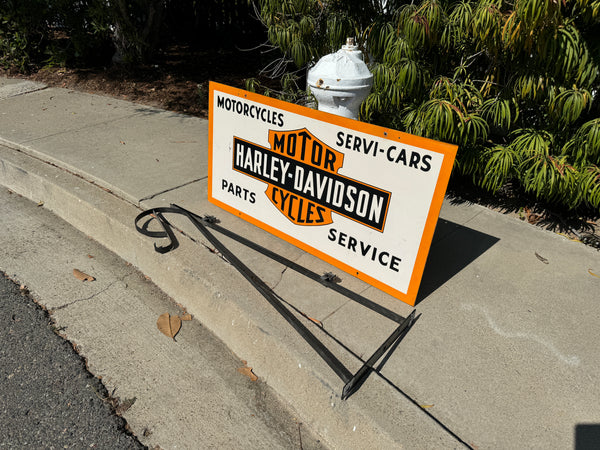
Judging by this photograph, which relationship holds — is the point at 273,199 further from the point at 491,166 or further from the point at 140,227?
the point at 491,166

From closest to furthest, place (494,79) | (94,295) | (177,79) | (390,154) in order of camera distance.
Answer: (390,154) < (94,295) < (494,79) < (177,79)

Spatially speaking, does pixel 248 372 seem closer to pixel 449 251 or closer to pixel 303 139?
pixel 303 139

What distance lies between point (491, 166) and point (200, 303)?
8.31ft

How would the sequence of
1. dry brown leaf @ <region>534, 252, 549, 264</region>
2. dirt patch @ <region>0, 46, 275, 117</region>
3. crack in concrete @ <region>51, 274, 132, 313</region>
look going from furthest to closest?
dirt patch @ <region>0, 46, 275, 117</region>, dry brown leaf @ <region>534, 252, 549, 264</region>, crack in concrete @ <region>51, 274, 132, 313</region>

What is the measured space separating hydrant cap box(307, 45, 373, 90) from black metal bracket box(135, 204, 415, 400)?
1.19m

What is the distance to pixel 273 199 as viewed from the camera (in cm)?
329

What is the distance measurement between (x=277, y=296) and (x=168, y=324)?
2.60 ft

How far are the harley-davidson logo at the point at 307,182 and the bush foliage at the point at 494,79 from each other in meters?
1.13

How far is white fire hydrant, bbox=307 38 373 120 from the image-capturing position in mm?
3072

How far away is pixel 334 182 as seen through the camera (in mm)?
2883

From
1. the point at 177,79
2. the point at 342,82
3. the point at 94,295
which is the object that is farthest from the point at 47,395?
the point at 177,79

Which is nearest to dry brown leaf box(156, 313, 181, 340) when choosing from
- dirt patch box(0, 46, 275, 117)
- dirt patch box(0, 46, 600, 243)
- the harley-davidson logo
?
the harley-davidson logo

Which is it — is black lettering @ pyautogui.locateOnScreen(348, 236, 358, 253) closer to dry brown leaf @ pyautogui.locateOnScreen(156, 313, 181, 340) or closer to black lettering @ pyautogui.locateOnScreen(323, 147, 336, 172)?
black lettering @ pyautogui.locateOnScreen(323, 147, 336, 172)

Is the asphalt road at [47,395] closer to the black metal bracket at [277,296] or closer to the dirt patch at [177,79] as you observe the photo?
the black metal bracket at [277,296]
